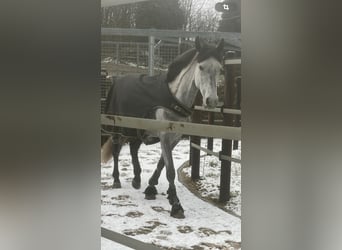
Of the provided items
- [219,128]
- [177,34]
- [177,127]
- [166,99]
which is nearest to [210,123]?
[219,128]

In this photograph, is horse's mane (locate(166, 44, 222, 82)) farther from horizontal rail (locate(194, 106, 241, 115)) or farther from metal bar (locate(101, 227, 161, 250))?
metal bar (locate(101, 227, 161, 250))

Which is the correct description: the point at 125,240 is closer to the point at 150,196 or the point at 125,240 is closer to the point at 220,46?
the point at 150,196

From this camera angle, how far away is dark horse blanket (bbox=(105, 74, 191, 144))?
6.24 feet

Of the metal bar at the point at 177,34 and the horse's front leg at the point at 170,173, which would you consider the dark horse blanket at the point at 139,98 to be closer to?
the horse's front leg at the point at 170,173

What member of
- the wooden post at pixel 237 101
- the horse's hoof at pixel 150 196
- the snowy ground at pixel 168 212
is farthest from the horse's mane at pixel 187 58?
the horse's hoof at pixel 150 196

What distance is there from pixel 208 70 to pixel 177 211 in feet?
2.18

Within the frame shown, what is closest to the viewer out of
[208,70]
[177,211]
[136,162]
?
[208,70]

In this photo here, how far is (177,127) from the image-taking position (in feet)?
6.03

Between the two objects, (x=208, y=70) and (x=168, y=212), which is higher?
(x=208, y=70)

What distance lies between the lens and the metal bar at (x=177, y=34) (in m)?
1.57
